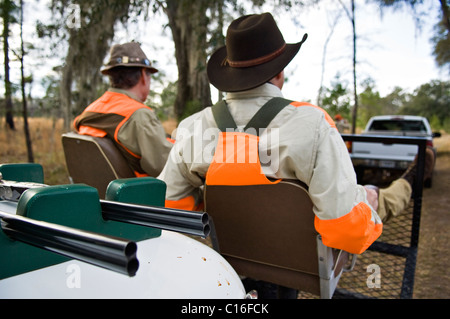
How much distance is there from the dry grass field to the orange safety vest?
984 mm

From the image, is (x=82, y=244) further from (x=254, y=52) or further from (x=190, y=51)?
(x=190, y=51)

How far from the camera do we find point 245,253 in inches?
68.7

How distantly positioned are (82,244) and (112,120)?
220 cm

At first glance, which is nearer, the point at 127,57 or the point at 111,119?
the point at 111,119

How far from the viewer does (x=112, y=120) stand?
2619 mm

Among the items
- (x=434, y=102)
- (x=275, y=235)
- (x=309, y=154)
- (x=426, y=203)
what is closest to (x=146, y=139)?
(x=275, y=235)

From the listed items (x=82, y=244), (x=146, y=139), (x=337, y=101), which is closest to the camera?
(x=82, y=244)

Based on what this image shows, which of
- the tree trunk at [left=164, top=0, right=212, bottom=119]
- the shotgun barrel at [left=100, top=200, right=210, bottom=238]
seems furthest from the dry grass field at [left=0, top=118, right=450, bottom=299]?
the tree trunk at [left=164, top=0, right=212, bottom=119]

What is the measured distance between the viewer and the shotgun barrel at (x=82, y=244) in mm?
512

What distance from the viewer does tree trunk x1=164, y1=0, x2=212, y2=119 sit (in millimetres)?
5914

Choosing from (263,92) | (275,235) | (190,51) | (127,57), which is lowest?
(275,235)

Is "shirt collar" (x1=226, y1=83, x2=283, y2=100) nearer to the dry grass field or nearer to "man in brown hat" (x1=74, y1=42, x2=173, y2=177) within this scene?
"man in brown hat" (x1=74, y1=42, x2=173, y2=177)

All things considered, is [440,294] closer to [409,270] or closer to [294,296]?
[409,270]
